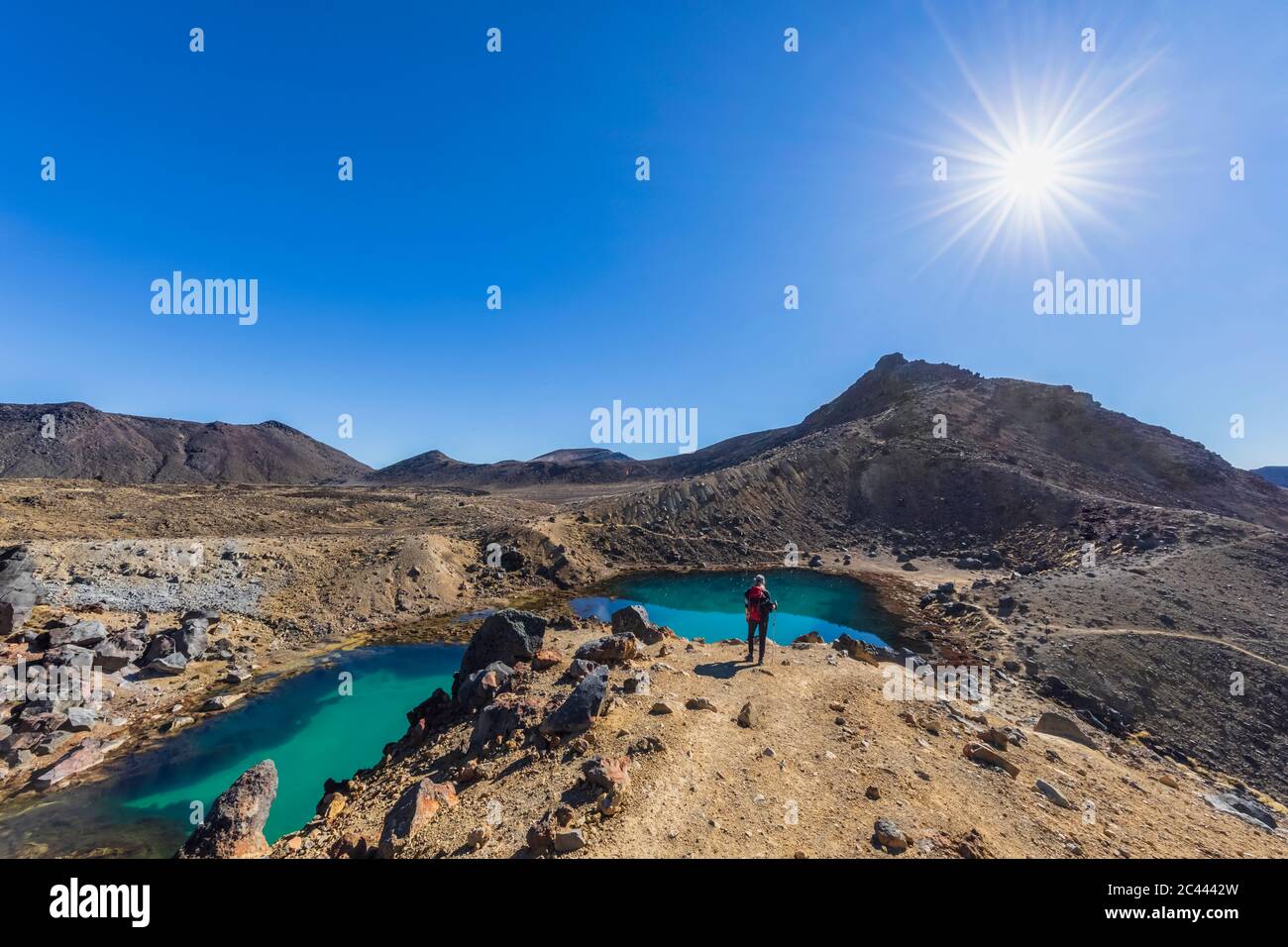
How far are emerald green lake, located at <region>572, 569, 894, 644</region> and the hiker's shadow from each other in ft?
32.6

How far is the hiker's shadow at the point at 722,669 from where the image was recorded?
1115 centimetres

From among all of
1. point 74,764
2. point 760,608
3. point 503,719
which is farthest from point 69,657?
point 760,608

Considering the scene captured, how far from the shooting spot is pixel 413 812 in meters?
6.90

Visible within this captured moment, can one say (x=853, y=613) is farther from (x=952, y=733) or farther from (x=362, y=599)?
(x=362, y=599)

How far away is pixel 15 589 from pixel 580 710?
2389 cm

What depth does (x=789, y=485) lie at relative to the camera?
147ft

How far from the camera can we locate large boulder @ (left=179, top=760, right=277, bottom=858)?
6.91 meters

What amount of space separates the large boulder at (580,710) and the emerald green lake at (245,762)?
22.3ft

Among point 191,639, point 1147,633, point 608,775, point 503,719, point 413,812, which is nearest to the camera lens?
point 608,775

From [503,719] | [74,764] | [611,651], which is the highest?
[611,651]

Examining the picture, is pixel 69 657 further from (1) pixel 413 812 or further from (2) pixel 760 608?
(2) pixel 760 608
